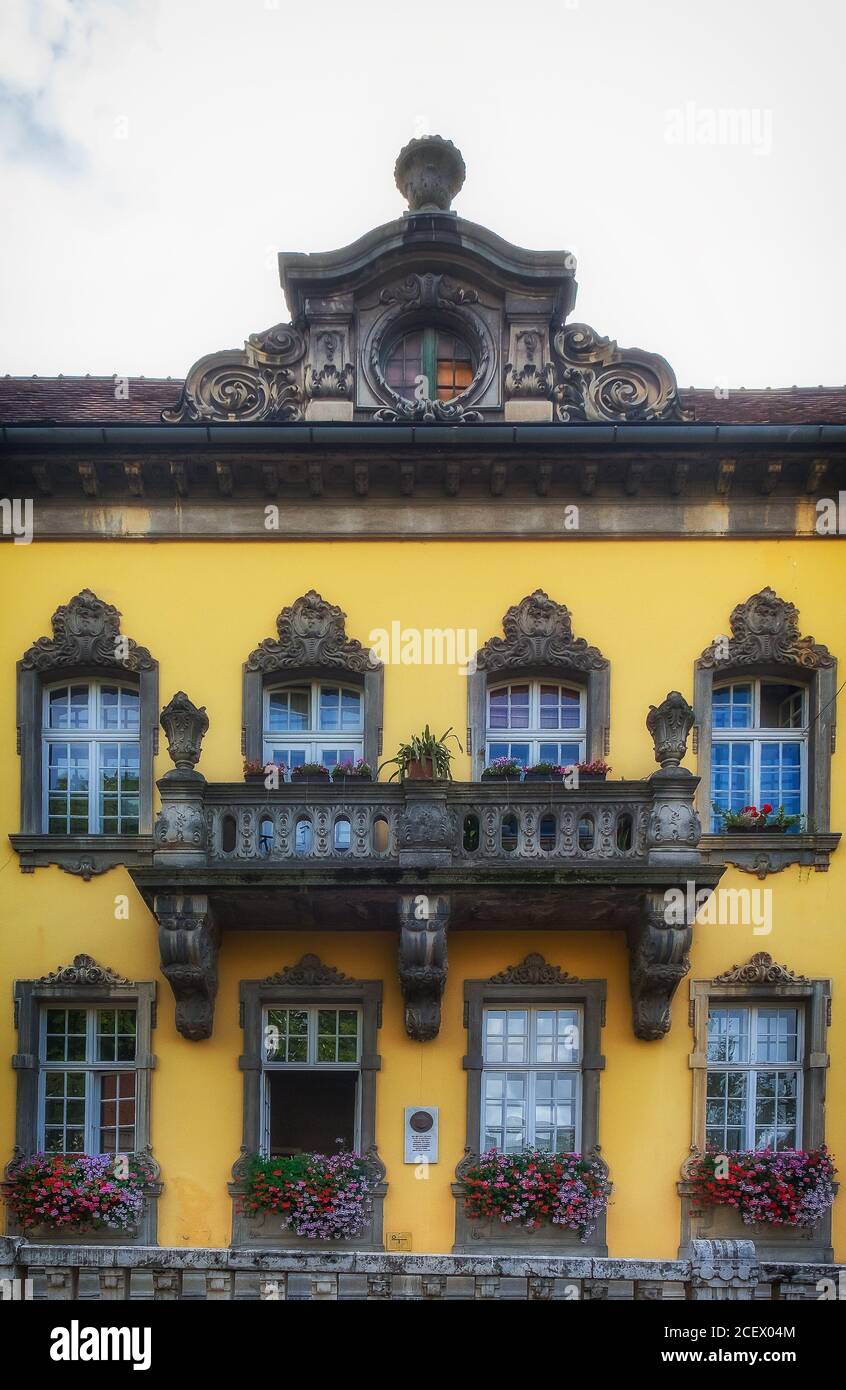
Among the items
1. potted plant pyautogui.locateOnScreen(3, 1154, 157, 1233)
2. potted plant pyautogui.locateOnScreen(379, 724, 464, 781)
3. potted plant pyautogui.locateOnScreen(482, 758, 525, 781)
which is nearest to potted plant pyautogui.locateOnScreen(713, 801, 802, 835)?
potted plant pyautogui.locateOnScreen(482, 758, 525, 781)

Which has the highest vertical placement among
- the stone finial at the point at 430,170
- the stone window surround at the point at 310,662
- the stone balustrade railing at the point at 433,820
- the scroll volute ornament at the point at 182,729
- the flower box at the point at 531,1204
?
the stone finial at the point at 430,170

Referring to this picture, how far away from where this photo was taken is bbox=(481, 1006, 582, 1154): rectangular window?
44.5ft

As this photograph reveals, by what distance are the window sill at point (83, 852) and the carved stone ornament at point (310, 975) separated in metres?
1.74

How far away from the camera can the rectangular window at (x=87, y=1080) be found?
44.6ft

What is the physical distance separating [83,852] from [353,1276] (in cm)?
573

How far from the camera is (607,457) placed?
14.2m

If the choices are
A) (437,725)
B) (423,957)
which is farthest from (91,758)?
(423,957)

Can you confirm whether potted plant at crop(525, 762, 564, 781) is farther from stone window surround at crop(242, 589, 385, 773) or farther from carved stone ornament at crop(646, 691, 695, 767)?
stone window surround at crop(242, 589, 385, 773)

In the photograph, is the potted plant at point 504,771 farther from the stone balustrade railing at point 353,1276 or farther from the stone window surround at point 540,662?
the stone balustrade railing at point 353,1276

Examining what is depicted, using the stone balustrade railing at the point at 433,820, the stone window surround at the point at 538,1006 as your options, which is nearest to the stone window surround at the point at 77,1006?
the stone balustrade railing at the point at 433,820

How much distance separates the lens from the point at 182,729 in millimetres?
12992

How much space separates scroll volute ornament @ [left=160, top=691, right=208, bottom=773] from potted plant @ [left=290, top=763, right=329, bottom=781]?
3.51 ft
